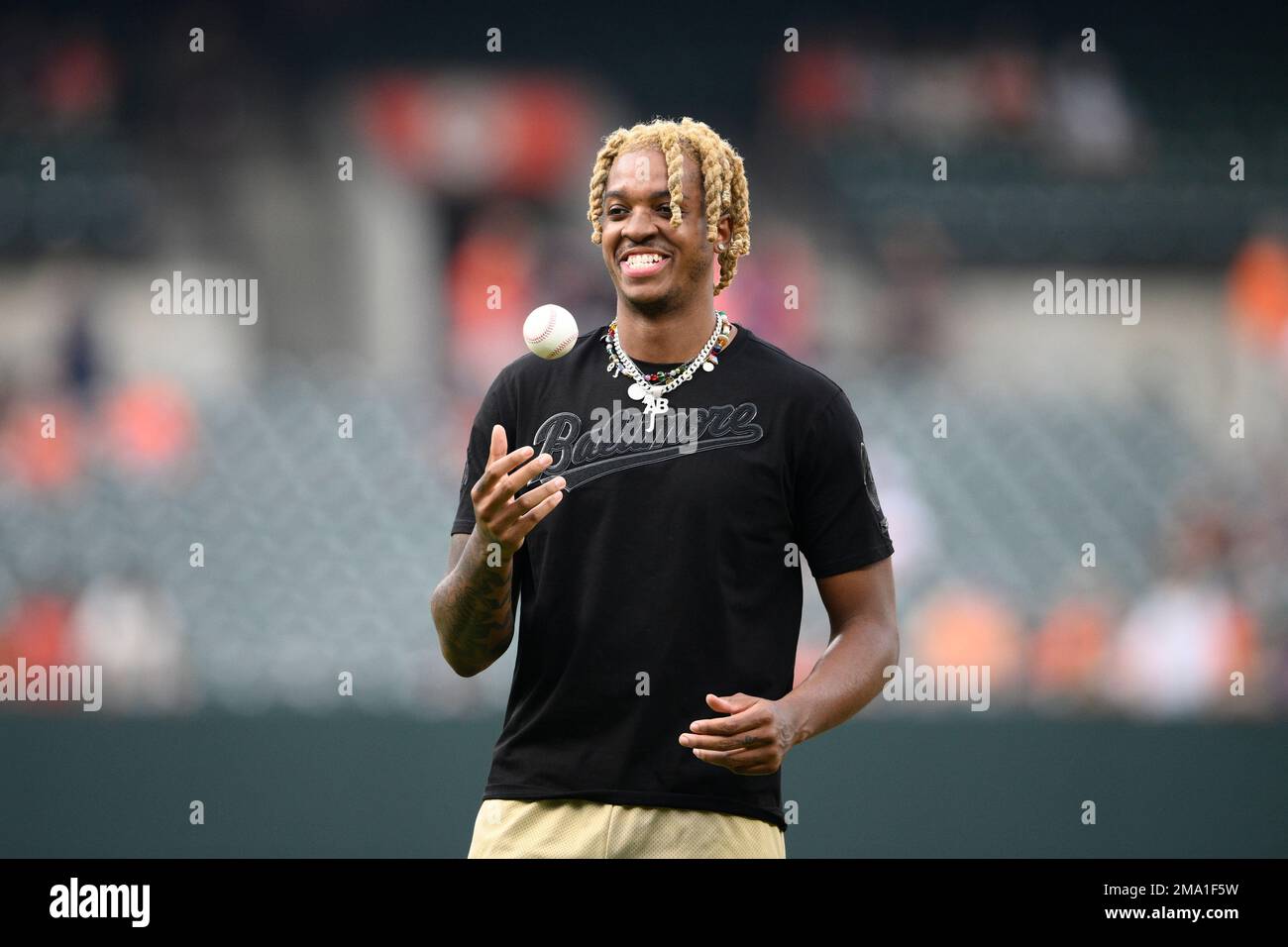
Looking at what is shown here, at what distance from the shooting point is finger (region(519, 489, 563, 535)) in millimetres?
2703

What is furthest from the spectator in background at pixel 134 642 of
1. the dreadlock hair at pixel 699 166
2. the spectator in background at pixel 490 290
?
the dreadlock hair at pixel 699 166

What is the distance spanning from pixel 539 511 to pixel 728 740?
0.51 metres

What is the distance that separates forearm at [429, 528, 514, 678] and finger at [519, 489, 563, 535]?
0.36ft

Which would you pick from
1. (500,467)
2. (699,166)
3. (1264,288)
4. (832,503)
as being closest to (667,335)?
(699,166)

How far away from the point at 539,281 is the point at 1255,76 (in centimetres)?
400

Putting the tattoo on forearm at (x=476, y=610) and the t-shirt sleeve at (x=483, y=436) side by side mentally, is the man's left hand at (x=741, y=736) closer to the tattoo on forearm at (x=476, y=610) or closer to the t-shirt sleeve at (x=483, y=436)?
the tattoo on forearm at (x=476, y=610)

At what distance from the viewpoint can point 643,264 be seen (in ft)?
10.1

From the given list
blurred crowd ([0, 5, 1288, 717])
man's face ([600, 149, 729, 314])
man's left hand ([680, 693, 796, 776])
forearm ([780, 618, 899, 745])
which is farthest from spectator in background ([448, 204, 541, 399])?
man's left hand ([680, 693, 796, 776])

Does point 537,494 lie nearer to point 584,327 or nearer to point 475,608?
point 475,608

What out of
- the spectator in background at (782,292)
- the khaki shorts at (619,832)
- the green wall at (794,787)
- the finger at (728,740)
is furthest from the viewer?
the spectator in background at (782,292)

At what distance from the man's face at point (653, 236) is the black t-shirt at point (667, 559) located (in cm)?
16

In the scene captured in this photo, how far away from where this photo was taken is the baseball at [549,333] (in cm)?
320
